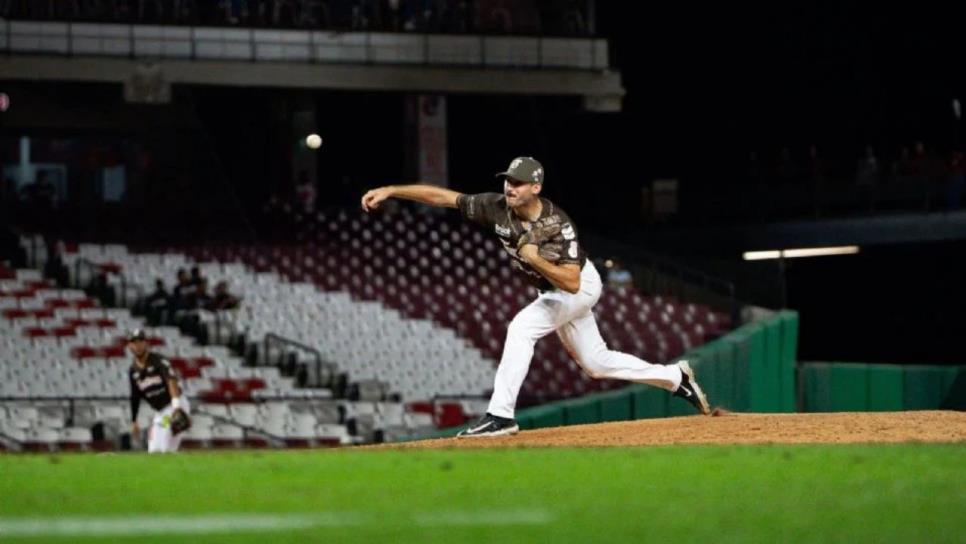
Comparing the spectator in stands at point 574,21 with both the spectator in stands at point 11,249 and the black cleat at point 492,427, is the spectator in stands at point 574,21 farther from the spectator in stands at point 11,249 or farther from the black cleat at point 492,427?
the black cleat at point 492,427

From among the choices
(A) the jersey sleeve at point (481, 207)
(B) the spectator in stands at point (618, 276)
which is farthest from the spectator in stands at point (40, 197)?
(A) the jersey sleeve at point (481, 207)

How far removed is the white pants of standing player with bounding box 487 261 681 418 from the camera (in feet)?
38.6

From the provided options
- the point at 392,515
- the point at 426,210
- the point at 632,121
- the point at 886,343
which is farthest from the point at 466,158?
the point at 392,515

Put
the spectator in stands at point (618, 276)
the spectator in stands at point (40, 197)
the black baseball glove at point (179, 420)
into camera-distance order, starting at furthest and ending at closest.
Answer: the spectator in stands at point (40, 197)
the spectator in stands at point (618, 276)
the black baseball glove at point (179, 420)

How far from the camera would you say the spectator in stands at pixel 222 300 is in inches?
1077

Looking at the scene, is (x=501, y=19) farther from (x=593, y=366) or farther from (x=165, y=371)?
(x=593, y=366)

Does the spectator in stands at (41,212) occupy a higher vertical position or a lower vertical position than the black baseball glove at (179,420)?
higher

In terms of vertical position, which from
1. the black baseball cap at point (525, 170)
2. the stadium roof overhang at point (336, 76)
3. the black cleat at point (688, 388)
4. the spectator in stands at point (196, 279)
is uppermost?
the stadium roof overhang at point (336, 76)

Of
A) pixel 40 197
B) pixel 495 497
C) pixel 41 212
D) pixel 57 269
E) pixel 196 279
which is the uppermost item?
pixel 40 197

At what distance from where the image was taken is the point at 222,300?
90.0 feet

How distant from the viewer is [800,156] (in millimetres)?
39562

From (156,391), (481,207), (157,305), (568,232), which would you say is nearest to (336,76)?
(157,305)

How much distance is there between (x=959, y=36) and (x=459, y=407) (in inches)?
747

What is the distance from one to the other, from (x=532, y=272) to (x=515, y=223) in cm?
36
